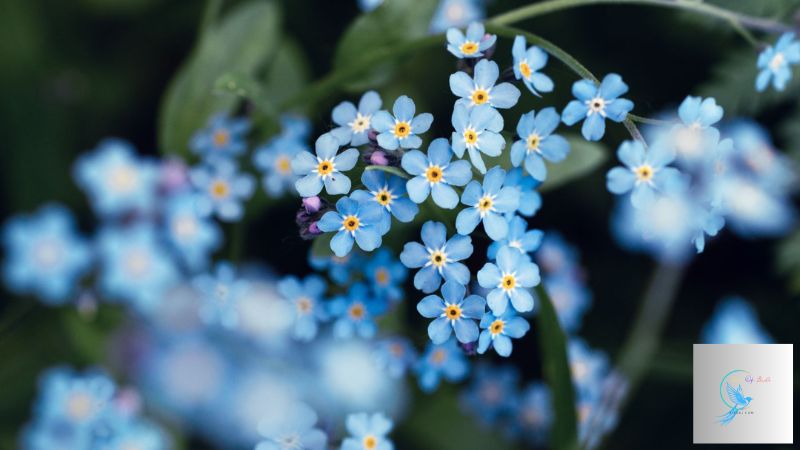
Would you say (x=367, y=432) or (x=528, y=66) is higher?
(x=528, y=66)

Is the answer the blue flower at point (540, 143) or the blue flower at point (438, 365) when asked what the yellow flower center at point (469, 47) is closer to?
the blue flower at point (540, 143)

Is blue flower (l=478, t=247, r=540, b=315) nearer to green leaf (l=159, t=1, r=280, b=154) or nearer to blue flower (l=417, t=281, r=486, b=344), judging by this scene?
blue flower (l=417, t=281, r=486, b=344)

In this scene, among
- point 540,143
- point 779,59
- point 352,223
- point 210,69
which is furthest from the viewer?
point 210,69

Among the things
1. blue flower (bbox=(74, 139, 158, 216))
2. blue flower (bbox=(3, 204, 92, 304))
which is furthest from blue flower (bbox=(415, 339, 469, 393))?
blue flower (bbox=(3, 204, 92, 304))

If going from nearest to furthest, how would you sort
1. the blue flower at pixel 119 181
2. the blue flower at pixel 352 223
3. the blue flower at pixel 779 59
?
the blue flower at pixel 352 223
the blue flower at pixel 779 59
the blue flower at pixel 119 181

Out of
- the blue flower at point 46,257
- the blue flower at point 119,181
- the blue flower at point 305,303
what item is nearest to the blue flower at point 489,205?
the blue flower at point 305,303

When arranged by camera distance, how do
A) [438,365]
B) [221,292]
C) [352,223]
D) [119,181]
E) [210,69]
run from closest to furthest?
[352,223], [438,365], [221,292], [210,69], [119,181]

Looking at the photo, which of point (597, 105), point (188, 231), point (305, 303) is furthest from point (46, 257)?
point (597, 105)

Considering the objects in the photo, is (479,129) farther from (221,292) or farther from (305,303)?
(221,292)
